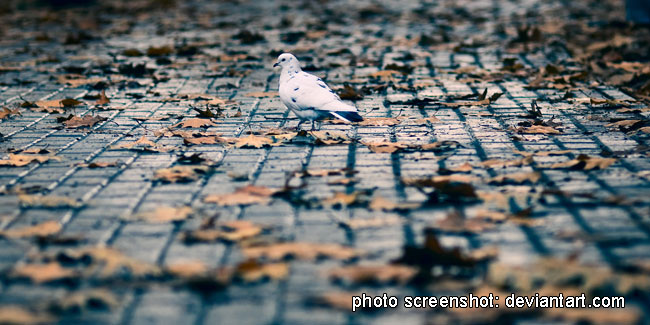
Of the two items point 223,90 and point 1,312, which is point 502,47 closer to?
point 223,90

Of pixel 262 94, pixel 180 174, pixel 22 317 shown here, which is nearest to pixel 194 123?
pixel 262 94

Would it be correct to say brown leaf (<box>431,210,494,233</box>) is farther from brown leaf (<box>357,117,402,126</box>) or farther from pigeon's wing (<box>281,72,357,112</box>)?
brown leaf (<box>357,117,402,126</box>)

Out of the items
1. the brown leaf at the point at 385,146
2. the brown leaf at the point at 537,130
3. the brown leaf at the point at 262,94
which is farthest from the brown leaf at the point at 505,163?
the brown leaf at the point at 262,94

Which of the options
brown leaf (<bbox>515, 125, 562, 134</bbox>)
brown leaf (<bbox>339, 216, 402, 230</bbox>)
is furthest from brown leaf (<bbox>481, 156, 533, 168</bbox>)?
brown leaf (<bbox>339, 216, 402, 230</bbox>)

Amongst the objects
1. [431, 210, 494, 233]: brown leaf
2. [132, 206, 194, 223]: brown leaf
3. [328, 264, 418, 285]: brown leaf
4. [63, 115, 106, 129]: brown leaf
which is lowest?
[63, 115, 106, 129]: brown leaf

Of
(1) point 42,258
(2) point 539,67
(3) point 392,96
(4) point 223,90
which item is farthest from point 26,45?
(1) point 42,258

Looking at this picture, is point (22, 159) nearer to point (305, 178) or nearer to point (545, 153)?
point (305, 178)

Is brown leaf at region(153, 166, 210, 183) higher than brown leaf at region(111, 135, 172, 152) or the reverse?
higher
